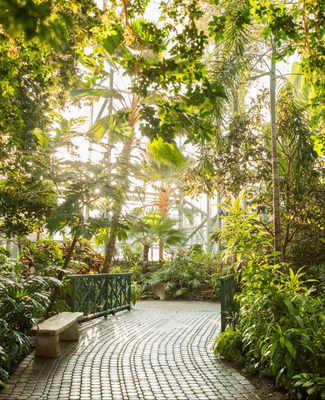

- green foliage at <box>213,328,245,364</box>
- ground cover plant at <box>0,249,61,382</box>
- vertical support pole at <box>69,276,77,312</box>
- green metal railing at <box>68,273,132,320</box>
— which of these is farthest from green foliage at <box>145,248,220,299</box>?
ground cover plant at <box>0,249,61,382</box>

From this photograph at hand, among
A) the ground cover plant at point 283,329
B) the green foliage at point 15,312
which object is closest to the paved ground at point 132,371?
the green foliage at point 15,312

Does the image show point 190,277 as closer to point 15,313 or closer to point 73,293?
point 73,293

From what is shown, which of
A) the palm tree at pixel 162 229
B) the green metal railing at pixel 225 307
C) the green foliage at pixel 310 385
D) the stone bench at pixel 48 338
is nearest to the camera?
the green foliage at pixel 310 385

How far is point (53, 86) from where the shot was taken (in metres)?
5.80

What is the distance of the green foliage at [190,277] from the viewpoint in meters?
12.1

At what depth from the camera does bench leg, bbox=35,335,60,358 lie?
172 inches

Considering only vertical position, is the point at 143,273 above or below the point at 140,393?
above

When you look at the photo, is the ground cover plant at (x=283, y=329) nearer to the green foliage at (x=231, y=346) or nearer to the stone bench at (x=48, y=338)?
the green foliage at (x=231, y=346)

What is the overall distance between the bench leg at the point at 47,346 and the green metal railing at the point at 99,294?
1.72 metres

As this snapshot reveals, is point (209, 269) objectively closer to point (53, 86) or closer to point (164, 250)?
point (164, 250)

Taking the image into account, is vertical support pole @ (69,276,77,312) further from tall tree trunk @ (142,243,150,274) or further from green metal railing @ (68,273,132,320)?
tall tree trunk @ (142,243,150,274)

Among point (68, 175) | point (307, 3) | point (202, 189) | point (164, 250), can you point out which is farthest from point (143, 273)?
point (307, 3)

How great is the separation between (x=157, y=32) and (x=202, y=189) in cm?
549

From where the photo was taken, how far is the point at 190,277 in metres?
12.6
